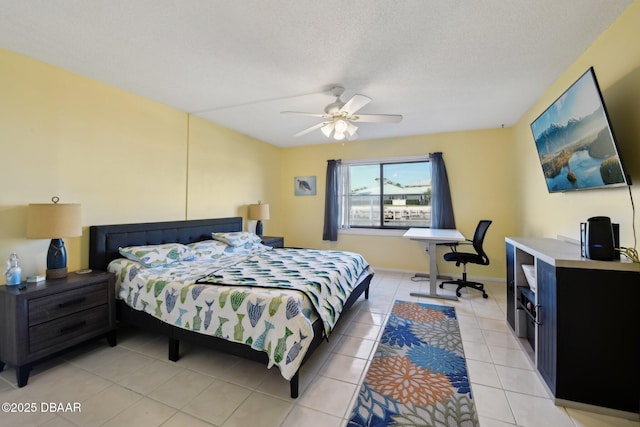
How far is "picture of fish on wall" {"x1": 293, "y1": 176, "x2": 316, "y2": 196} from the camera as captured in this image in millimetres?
5648

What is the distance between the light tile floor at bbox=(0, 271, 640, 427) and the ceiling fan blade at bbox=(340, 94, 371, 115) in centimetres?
232

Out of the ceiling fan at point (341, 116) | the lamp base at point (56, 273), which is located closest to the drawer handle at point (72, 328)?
the lamp base at point (56, 273)

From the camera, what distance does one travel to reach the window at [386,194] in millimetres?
4973

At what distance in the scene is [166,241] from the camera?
10.9ft

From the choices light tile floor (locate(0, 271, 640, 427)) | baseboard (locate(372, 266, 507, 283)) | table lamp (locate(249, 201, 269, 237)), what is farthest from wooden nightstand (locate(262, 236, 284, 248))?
light tile floor (locate(0, 271, 640, 427))

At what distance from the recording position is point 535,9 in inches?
68.4

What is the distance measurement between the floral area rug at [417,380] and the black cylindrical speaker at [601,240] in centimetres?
124

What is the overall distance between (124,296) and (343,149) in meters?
4.29

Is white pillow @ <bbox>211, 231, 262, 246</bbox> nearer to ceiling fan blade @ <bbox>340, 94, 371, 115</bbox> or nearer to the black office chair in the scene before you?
ceiling fan blade @ <bbox>340, 94, 371, 115</bbox>

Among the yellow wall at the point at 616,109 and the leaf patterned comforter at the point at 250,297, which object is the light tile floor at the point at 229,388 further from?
the yellow wall at the point at 616,109

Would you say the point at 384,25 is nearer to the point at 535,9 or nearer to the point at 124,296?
the point at 535,9

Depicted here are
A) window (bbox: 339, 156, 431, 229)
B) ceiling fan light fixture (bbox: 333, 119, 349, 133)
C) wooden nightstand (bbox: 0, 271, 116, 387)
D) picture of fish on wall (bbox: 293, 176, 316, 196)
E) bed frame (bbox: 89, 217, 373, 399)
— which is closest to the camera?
→ wooden nightstand (bbox: 0, 271, 116, 387)

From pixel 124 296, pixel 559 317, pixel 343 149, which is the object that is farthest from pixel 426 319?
pixel 343 149

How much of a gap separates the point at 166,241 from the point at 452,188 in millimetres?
4588
